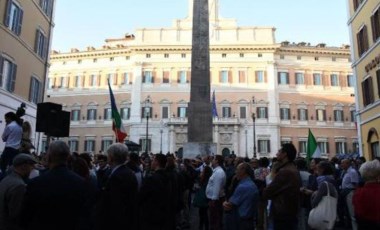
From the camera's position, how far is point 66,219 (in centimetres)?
296

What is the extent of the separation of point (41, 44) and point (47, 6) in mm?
2606

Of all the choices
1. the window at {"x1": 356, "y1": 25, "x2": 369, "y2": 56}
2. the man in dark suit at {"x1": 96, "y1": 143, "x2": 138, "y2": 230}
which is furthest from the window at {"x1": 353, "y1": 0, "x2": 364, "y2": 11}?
the man in dark suit at {"x1": 96, "y1": 143, "x2": 138, "y2": 230}

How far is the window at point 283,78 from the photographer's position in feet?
138

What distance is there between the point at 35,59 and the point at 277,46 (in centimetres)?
2939

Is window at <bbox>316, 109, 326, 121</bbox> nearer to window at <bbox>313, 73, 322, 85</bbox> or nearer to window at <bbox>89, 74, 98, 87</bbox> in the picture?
window at <bbox>313, 73, 322, 85</bbox>

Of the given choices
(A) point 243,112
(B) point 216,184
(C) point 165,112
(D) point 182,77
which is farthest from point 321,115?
(B) point 216,184

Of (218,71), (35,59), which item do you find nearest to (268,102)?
(218,71)

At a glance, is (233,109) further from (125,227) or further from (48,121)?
(125,227)

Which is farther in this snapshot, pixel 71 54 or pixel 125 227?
pixel 71 54

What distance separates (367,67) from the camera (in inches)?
710

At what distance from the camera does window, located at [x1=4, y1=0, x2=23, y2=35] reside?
1649cm

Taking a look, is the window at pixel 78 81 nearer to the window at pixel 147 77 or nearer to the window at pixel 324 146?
the window at pixel 147 77

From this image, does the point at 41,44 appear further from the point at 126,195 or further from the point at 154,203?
the point at 126,195

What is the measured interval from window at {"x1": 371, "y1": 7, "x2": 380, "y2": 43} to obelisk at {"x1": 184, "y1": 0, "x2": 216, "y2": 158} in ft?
25.8
